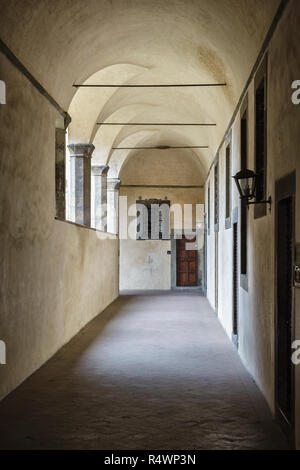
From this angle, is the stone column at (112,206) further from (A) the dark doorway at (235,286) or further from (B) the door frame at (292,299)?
(B) the door frame at (292,299)

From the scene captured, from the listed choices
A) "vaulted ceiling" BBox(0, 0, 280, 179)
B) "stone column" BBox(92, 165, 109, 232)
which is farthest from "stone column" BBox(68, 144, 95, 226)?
"stone column" BBox(92, 165, 109, 232)

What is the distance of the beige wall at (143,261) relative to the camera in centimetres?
2209

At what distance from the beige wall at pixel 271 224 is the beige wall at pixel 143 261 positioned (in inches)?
545

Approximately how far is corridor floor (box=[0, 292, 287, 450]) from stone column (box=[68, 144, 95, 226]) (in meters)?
3.35

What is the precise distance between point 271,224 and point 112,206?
1307cm

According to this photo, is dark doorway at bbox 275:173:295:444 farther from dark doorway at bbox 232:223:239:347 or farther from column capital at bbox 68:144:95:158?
column capital at bbox 68:144:95:158

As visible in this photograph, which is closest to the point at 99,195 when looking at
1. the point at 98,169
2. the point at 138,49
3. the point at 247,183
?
the point at 98,169

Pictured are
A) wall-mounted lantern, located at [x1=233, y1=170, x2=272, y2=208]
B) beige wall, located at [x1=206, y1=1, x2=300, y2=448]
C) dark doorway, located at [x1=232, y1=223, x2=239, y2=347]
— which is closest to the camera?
beige wall, located at [x1=206, y1=1, x2=300, y2=448]

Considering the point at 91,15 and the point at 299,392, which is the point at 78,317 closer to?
the point at 91,15

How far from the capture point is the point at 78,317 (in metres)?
10.5

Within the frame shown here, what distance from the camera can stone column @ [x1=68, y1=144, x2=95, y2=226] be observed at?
12133mm

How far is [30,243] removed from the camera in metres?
6.78

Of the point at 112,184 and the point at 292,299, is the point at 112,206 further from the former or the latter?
the point at 292,299

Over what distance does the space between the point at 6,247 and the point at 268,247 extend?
2834 mm
